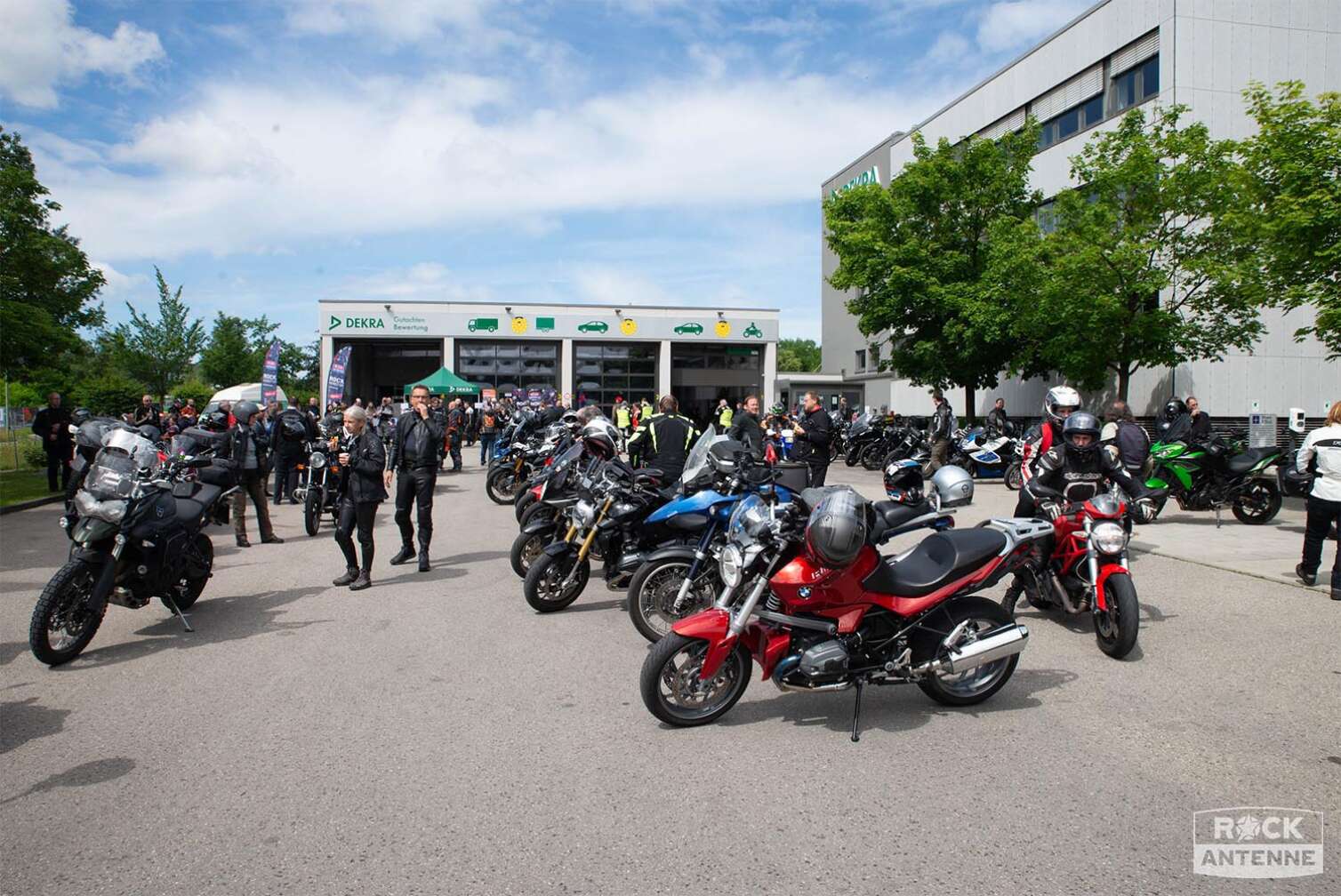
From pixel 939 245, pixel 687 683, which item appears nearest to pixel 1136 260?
pixel 939 245

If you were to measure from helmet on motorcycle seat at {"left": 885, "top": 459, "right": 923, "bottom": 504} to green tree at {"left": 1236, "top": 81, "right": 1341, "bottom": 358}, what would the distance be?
32.9ft

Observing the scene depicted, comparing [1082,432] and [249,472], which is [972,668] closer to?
[1082,432]

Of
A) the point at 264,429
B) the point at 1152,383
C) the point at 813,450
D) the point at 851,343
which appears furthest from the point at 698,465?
the point at 851,343

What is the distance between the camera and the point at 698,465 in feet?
21.6

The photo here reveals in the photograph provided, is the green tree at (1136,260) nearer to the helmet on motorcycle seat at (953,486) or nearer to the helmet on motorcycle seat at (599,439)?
the helmet on motorcycle seat at (599,439)

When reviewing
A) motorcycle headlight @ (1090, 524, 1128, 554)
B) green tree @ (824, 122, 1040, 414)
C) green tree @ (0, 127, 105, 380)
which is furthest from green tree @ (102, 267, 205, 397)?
motorcycle headlight @ (1090, 524, 1128, 554)

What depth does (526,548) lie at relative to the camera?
25.5 ft

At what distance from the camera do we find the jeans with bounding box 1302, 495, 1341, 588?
274 inches

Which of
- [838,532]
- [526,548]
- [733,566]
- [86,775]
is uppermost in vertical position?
[838,532]

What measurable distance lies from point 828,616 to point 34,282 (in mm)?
20230

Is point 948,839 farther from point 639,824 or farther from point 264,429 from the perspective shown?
point 264,429

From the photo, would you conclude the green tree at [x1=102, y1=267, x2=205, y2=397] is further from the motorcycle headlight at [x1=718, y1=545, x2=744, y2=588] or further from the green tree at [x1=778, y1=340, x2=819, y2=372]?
the green tree at [x1=778, y1=340, x2=819, y2=372]

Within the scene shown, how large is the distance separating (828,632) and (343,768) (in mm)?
2366

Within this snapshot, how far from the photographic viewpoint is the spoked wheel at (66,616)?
16.8 ft
